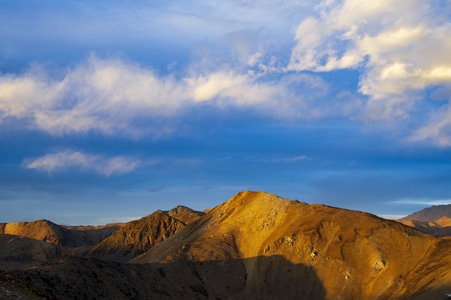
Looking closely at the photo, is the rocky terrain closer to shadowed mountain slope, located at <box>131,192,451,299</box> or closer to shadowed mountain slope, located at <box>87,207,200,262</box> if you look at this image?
shadowed mountain slope, located at <box>131,192,451,299</box>

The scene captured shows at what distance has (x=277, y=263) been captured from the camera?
109m

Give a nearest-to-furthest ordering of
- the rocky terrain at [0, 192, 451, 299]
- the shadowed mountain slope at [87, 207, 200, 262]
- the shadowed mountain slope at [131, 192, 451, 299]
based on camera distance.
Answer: the rocky terrain at [0, 192, 451, 299] < the shadowed mountain slope at [131, 192, 451, 299] < the shadowed mountain slope at [87, 207, 200, 262]

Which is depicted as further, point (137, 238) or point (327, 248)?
point (137, 238)

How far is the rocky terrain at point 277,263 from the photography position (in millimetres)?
90812

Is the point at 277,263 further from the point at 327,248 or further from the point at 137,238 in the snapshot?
the point at 137,238

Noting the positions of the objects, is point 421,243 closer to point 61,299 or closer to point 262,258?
point 262,258

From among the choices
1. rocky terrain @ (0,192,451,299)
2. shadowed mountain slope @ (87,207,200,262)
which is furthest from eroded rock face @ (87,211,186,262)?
rocky terrain @ (0,192,451,299)

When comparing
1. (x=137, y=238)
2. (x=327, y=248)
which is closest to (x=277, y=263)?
(x=327, y=248)

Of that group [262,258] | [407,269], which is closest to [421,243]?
[407,269]

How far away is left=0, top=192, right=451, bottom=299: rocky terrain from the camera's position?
298ft

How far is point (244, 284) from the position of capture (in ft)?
351

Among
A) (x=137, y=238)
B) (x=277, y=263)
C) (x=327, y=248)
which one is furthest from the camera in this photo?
(x=137, y=238)

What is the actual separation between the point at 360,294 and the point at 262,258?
20815 millimetres

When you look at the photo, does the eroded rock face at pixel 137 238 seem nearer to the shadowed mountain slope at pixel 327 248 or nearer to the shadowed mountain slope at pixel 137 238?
the shadowed mountain slope at pixel 137 238
